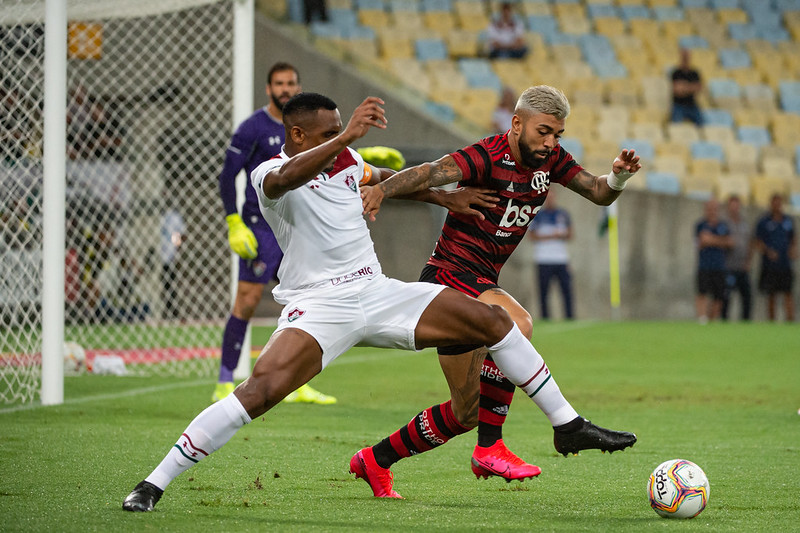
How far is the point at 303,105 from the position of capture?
477 cm

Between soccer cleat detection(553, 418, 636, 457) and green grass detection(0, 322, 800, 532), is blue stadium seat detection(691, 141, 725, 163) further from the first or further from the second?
soccer cleat detection(553, 418, 636, 457)

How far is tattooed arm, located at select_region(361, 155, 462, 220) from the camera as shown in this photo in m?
4.80

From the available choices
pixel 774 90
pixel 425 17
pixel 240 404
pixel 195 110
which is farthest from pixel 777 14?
pixel 240 404

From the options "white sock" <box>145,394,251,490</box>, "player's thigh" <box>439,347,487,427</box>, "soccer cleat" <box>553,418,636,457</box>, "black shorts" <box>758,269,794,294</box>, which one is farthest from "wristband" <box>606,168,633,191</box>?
"black shorts" <box>758,269,794,294</box>

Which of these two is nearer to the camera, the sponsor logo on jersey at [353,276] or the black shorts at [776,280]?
the sponsor logo on jersey at [353,276]

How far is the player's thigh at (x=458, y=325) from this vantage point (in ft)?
15.4

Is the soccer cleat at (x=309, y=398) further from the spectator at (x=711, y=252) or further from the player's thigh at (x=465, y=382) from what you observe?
the spectator at (x=711, y=252)

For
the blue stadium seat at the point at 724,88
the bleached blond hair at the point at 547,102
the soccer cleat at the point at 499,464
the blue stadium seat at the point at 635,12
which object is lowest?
the soccer cleat at the point at 499,464

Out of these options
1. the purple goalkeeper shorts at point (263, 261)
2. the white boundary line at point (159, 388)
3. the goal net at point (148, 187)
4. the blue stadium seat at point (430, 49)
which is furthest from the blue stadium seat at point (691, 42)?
the purple goalkeeper shorts at point (263, 261)

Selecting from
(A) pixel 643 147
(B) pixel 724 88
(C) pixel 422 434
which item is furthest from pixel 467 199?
(B) pixel 724 88

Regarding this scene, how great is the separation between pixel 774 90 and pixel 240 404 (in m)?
20.1

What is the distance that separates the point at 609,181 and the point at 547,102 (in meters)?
0.50

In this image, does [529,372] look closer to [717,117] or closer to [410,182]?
[410,182]

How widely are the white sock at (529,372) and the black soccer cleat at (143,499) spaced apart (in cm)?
147
